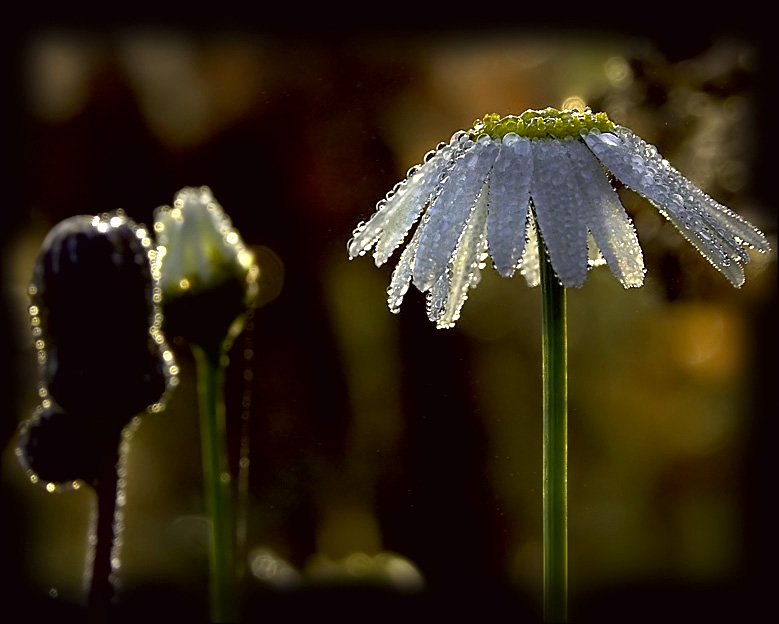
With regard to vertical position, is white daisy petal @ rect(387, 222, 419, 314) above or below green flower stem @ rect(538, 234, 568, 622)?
above

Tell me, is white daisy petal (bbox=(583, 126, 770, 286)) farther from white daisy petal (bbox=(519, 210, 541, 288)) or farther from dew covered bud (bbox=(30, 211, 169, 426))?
dew covered bud (bbox=(30, 211, 169, 426))

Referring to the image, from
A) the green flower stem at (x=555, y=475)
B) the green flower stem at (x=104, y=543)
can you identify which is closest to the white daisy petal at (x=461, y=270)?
the green flower stem at (x=555, y=475)

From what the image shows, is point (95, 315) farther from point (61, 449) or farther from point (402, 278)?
point (402, 278)

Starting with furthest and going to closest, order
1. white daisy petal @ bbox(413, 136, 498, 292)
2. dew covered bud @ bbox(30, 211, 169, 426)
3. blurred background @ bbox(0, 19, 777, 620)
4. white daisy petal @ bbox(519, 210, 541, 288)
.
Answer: blurred background @ bbox(0, 19, 777, 620) < white daisy petal @ bbox(519, 210, 541, 288) < white daisy petal @ bbox(413, 136, 498, 292) < dew covered bud @ bbox(30, 211, 169, 426)

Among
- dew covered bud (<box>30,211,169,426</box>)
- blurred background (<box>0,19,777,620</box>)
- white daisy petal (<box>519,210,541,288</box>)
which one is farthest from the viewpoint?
blurred background (<box>0,19,777,620</box>)

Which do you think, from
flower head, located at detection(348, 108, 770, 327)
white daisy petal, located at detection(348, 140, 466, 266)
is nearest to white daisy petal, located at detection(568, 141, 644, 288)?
flower head, located at detection(348, 108, 770, 327)

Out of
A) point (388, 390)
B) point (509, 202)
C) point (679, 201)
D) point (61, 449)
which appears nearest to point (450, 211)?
point (509, 202)

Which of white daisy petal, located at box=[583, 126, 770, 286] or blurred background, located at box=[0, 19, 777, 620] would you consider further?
blurred background, located at box=[0, 19, 777, 620]

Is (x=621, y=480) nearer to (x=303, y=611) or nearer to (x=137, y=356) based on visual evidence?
(x=303, y=611)
